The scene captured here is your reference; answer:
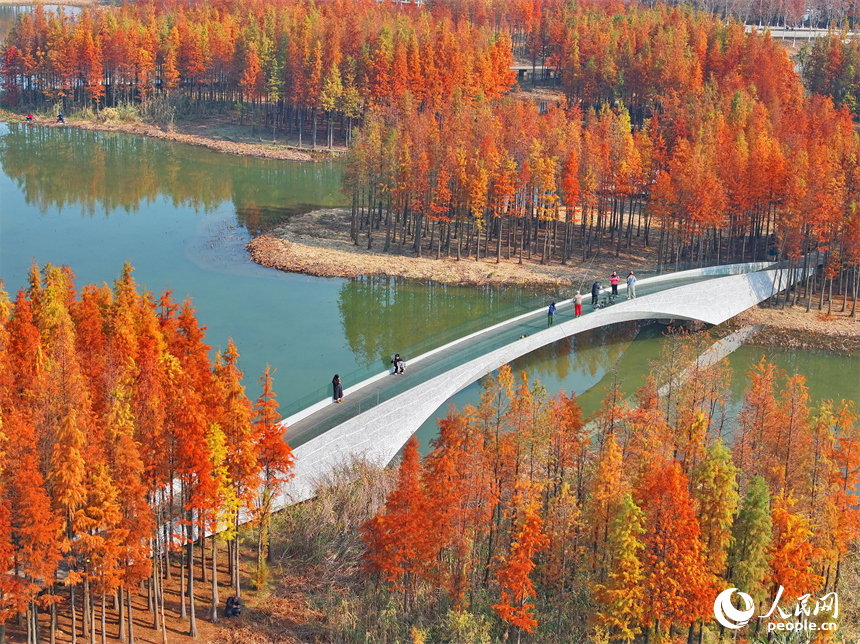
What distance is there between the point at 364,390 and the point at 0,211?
155 ft

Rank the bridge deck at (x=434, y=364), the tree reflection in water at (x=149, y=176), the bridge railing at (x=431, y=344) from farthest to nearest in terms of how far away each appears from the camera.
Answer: the tree reflection in water at (x=149, y=176) → the bridge railing at (x=431, y=344) → the bridge deck at (x=434, y=364)

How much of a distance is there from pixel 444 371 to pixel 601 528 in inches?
499

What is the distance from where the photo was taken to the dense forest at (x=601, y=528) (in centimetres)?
2883

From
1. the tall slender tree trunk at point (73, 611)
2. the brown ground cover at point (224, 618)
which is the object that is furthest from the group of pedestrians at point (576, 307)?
the tall slender tree trunk at point (73, 611)

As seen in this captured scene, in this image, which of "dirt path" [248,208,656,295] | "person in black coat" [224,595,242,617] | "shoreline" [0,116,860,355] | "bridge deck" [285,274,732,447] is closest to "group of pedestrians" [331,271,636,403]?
"bridge deck" [285,274,732,447]

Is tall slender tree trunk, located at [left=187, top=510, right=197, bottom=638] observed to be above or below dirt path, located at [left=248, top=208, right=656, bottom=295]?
below

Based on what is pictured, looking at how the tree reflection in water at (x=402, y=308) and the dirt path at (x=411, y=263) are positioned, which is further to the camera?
the dirt path at (x=411, y=263)

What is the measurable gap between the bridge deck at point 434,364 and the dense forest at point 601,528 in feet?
17.0

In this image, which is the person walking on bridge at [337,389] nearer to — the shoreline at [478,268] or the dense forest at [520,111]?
the shoreline at [478,268]

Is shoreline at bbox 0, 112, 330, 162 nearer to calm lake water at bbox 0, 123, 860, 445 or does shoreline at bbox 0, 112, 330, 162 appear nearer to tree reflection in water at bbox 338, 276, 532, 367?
calm lake water at bbox 0, 123, 860, 445

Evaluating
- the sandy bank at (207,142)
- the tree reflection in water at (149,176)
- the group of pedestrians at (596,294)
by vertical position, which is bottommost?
the group of pedestrians at (596,294)

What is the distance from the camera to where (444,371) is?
41531 millimetres

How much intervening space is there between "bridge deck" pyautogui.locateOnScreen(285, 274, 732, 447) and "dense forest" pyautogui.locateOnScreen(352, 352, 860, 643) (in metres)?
5.18

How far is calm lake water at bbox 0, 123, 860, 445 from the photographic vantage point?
50812 millimetres
